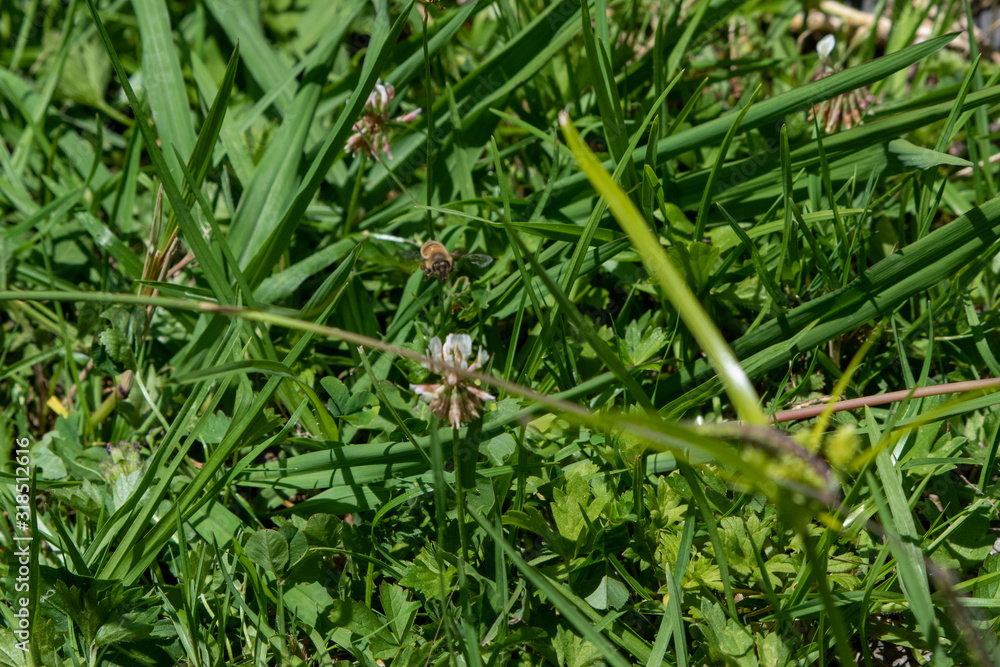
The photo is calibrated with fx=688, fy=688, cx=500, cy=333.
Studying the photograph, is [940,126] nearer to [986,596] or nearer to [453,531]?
[986,596]

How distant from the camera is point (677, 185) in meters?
2.14

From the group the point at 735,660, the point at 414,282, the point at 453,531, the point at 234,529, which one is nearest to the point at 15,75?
the point at 414,282

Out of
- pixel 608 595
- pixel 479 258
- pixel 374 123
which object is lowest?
pixel 608 595

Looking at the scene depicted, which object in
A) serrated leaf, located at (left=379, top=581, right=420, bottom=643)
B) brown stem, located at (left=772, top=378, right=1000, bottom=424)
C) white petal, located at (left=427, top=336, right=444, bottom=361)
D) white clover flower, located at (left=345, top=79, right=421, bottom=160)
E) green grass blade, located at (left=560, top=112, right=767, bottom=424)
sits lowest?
brown stem, located at (left=772, top=378, right=1000, bottom=424)

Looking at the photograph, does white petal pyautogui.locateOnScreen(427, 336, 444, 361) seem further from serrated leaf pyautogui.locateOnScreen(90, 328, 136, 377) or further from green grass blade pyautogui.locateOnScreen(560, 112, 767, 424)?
serrated leaf pyautogui.locateOnScreen(90, 328, 136, 377)

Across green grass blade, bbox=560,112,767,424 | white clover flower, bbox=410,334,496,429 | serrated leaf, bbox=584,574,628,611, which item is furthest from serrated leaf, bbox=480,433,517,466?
green grass blade, bbox=560,112,767,424

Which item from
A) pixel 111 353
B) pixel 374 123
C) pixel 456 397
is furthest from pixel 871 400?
pixel 111 353

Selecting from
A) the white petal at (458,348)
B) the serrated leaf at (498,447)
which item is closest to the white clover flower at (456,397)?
the white petal at (458,348)

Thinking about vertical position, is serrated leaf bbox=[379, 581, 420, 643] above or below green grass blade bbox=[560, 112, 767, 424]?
below

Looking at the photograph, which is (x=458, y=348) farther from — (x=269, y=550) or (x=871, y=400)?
(x=871, y=400)

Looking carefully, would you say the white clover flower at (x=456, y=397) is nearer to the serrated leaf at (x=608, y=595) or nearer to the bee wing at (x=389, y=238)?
the serrated leaf at (x=608, y=595)

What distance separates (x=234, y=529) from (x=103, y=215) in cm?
148

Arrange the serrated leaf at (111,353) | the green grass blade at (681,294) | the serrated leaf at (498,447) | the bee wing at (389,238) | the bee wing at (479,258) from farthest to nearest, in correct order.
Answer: the bee wing at (389,238) < the serrated leaf at (111,353) < the bee wing at (479,258) < the serrated leaf at (498,447) < the green grass blade at (681,294)

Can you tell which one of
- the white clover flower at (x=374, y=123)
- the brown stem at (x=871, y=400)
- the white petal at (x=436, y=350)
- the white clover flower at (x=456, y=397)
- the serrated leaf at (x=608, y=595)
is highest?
the white clover flower at (x=374, y=123)
